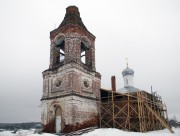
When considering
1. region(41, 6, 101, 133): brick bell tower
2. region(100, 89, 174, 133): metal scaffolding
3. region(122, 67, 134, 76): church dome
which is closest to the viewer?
region(41, 6, 101, 133): brick bell tower

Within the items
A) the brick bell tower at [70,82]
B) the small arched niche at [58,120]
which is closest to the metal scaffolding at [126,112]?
the brick bell tower at [70,82]

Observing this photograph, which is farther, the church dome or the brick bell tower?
the church dome

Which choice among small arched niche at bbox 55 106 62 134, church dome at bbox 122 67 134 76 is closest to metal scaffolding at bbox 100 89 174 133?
small arched niche at bbox 55 106 62 134

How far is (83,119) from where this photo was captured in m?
16.9

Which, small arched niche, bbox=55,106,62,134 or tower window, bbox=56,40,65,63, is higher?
tower window, bbox=56,40,65,63

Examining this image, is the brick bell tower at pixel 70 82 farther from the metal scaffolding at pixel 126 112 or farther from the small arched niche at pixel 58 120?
the metal scaffolding at pixel 126 112

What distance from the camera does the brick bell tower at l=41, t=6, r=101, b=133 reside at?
1653 centimetres

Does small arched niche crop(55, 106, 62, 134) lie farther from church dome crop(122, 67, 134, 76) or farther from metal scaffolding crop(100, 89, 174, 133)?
church dome crop(122, 67, 134, 76)

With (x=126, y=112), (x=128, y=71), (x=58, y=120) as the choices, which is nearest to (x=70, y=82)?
(x=58, y=120)

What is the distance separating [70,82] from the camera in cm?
1684

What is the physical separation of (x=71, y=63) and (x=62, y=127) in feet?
16.1

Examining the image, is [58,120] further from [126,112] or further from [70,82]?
[126,112]

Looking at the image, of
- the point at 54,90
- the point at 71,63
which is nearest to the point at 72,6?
the point at 71,63

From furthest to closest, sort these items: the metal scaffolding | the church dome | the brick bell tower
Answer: the church dome
the metal scaffolding
the brick bell tower
